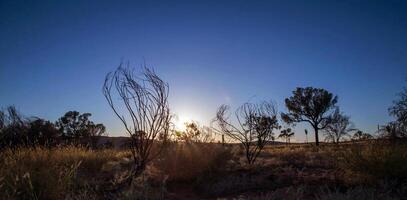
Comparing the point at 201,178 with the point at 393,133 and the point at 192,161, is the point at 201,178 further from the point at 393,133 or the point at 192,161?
the point at 393,133

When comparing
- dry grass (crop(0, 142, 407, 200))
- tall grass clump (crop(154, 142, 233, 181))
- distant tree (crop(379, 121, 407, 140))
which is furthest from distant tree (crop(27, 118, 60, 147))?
distant tree (crop(379, 121, 407, 140))

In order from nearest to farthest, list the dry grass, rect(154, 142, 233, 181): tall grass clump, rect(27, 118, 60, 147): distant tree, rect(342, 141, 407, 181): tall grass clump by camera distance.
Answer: the dry grass, rect(342, 141, 407, 181): tall grass clump, rect(154, 142, 233, 181): tall grass clump, rect(27, 118, 60, 147): distant tree

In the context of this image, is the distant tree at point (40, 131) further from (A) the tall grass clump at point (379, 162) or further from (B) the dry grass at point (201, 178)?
(A) the tall grass clump at point (379, 162)

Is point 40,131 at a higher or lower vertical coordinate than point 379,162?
higher

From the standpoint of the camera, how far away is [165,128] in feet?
36.2

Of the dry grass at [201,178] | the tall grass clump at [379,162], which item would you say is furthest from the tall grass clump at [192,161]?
the tall grass clump at [379,162]

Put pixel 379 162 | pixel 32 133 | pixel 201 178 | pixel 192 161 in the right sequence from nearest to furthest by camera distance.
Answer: pixel 379 162 < pixel 201 178 < pixel 192 161 < pixel 32 133

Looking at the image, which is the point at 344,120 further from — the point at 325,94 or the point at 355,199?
the point at 355,199

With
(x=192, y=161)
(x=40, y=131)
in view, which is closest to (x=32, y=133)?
(x=40, y=131)

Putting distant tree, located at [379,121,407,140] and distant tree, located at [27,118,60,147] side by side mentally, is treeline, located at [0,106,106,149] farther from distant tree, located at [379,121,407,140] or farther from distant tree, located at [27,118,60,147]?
distant tree, located at [379,121,407,140]

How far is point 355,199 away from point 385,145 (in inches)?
153

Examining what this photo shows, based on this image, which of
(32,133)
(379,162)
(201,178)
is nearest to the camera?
(379,162)

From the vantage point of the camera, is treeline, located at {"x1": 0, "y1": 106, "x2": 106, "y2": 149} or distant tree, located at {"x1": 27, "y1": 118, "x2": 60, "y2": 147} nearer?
treeline, located at {"x1": 0, "y1": 106, "x2": 106, "y2": 149}

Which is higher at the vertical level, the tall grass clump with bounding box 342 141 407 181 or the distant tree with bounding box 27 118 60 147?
the distant tree with bounding box 27 118 60 147
